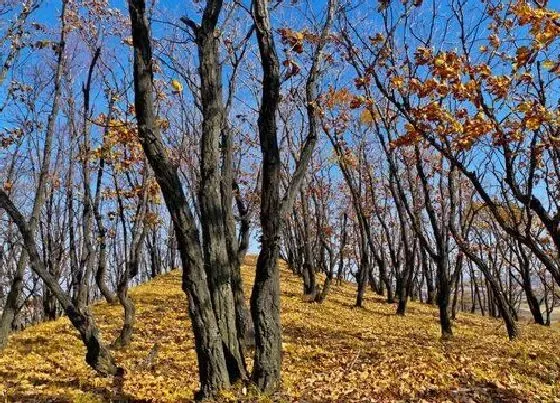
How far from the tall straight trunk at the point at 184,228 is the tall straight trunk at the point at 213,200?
19cm

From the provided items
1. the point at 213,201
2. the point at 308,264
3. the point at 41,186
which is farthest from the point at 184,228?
the point at 308,264

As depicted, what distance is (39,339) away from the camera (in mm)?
12148

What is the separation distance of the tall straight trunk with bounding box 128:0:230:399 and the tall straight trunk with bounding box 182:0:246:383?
0.63ft

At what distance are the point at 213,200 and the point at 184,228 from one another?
2.22 ft

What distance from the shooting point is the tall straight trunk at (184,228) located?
235 inches

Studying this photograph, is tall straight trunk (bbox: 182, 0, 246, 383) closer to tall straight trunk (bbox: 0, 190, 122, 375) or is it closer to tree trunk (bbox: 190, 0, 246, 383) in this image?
tree trunk (bbox: 190, 0, 246, 383)

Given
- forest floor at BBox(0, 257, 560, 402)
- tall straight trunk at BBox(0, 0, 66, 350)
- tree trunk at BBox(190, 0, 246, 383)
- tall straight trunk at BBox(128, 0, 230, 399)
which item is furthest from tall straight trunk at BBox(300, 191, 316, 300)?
tall straight trunk at BBox(128, 0, 230, 399)

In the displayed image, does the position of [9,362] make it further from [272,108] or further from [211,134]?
[272,108]

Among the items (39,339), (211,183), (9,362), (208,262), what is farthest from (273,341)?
(39,339)

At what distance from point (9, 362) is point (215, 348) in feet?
18.1

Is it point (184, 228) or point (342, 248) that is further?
point (342, 248)

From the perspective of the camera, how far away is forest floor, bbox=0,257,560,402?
7.07 meters

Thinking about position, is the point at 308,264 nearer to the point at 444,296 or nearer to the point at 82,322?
the point at 444,296

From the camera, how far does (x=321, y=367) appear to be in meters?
8.91
